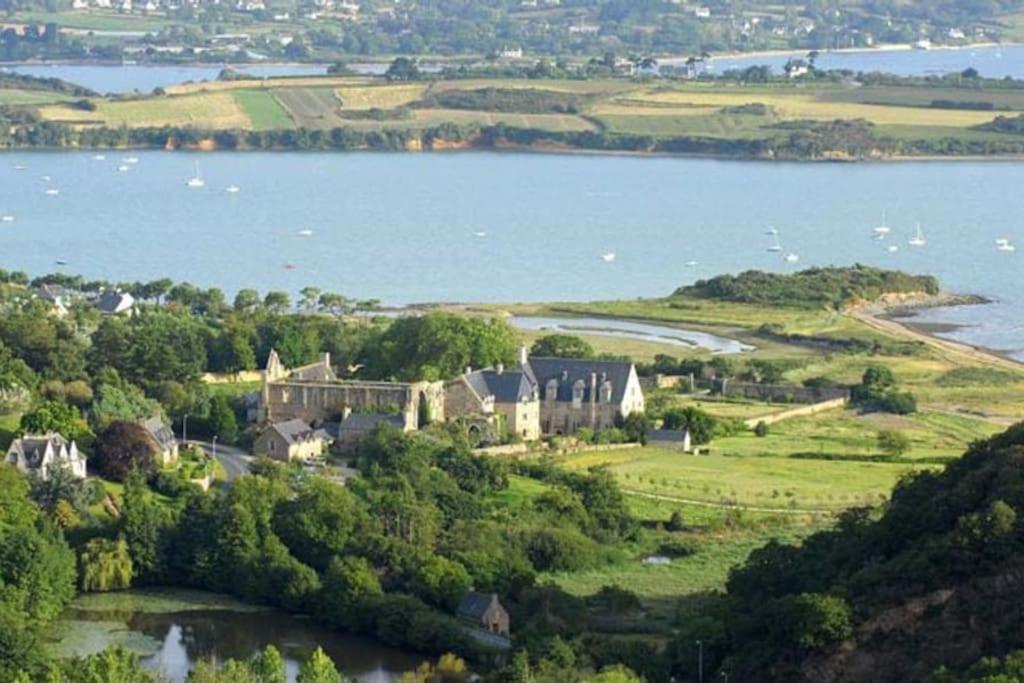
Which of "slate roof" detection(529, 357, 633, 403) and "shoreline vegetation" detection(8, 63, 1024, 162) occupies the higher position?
"slate roof" detection(529, 357, 633, 403)

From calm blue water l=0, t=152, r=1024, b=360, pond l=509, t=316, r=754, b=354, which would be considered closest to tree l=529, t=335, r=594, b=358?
pond l=509, t=316, r=754, b=354

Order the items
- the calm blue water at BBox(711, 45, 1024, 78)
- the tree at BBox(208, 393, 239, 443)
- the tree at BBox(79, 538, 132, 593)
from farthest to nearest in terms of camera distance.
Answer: the calm blue water at BBox(711, 45, 1024, 78), the tree at BBox(208, 393, 239, 443), the tree at BBox(79, 538, 132, 593)

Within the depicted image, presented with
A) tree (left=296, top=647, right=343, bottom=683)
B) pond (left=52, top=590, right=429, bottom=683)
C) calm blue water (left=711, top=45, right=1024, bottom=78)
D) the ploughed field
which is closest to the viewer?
tree (left=296, top=647, right=343, bottom=683)

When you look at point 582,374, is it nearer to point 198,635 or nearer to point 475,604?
point 475,604

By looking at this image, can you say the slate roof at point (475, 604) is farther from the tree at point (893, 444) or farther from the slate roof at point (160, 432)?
the tree at point (893, 444)

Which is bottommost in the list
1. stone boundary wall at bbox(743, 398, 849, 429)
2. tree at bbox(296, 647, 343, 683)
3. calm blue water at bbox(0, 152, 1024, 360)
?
calm blue water at bbox(0, 152, 1024, 360)

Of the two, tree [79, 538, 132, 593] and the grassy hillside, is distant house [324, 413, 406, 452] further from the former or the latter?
the grassy hillside

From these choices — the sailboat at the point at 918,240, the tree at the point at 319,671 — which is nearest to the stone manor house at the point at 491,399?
the tree at the point at 319,671

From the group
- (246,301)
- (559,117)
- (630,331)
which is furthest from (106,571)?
(559,117)
